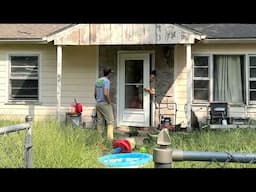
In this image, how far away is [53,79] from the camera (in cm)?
1429

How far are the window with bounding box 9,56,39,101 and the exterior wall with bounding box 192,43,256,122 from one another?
554 cm

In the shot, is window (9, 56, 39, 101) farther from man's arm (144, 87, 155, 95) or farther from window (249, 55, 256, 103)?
window (249, 55, 256, 103)

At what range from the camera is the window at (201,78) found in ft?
44.6

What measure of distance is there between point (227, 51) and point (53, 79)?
19.5ft

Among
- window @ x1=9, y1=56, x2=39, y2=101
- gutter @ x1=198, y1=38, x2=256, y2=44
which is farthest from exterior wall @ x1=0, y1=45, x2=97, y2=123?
gutter @ x1=198, y1=38, x2=256, y2=44

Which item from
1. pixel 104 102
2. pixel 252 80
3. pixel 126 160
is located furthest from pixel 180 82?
pixel 126 160

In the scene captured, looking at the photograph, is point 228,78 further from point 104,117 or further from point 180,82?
point 104,117

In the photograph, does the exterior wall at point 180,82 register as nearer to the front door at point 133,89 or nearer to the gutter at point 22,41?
the front door at point 133,89

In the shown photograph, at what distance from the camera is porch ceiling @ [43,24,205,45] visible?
12.2 meters
